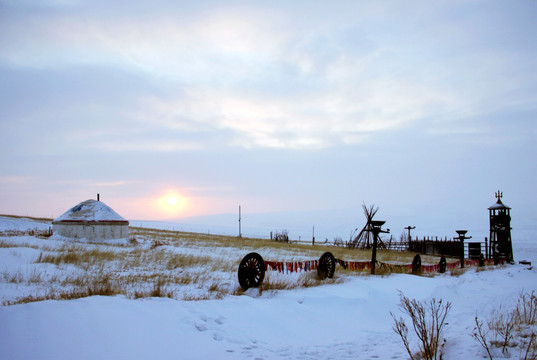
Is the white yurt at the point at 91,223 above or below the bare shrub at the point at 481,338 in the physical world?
above

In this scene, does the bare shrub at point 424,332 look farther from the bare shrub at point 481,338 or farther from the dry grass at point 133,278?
the dry grass at point 133,278

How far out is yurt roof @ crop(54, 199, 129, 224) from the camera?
82.7ft

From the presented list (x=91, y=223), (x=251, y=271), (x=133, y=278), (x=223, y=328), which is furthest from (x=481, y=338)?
(x=91, y=223)

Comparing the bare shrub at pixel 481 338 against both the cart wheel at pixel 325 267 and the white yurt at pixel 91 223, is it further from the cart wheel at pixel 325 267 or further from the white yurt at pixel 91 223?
the white yurt at pixel 91 223

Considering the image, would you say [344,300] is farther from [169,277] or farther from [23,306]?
[23,306]

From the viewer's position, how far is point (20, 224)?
36.8m

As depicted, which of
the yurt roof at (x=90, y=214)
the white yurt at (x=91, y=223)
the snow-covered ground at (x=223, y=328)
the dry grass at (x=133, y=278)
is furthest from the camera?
the yurt roof at (x=90, y=214)

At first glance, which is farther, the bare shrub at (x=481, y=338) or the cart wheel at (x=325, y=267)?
the cart wheel at (x=325, y=267)

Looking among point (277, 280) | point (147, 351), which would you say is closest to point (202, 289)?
point (277, 280)

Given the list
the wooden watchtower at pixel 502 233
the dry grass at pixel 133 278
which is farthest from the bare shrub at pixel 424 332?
the wooden watchtower at pixel 502 233

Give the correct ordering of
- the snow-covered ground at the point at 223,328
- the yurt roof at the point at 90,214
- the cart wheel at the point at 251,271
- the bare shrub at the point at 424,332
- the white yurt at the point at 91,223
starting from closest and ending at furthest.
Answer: the bare shrub at the point at 424,332, the snow-covered ground at the point at 223,328, the cart wheel at the point at 251,271, the white yurt at the point at 91,223, the yurt roof at the point at 90,214

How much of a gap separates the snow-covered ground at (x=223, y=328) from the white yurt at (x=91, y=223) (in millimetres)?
19964

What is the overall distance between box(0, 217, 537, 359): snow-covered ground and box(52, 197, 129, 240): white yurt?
20.0 meters

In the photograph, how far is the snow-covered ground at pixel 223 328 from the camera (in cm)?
459
